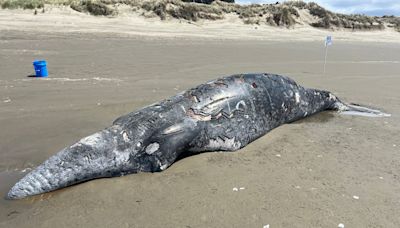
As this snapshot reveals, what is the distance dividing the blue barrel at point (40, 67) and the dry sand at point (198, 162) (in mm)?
204

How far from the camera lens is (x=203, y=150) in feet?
14.8

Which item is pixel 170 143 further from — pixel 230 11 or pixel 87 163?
pixel 230 11

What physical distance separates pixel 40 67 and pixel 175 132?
5.33 metres

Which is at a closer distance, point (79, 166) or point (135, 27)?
point (79, 166)

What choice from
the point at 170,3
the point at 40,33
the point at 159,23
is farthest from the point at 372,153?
the point at 170,3

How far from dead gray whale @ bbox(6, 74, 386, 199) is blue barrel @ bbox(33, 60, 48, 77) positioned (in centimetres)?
474

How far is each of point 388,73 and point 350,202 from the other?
9102 mm

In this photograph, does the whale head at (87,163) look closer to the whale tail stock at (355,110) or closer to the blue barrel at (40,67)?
the whale tail stock at (355,110)

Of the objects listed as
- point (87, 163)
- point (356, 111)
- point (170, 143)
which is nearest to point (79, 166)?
point (87, 163)

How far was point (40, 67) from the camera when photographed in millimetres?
8484

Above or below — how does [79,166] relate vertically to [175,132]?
below

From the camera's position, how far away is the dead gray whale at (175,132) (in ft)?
12.2

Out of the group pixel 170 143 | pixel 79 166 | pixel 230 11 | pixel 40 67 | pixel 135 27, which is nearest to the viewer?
pixel 79 166

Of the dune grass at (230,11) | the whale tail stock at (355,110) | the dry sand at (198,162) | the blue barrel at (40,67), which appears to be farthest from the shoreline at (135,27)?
the whale tail stock at (355,110)
